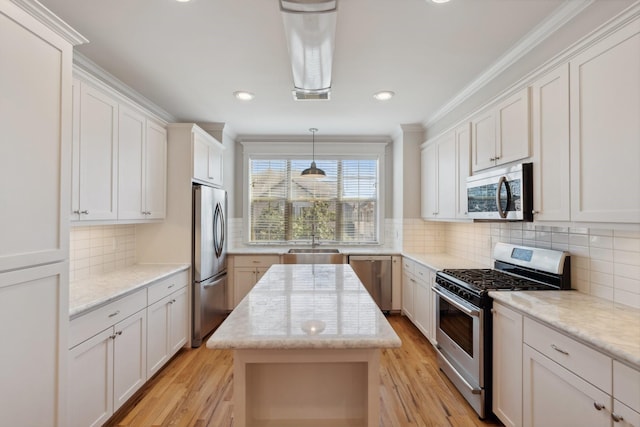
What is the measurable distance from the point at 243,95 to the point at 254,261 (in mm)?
2134

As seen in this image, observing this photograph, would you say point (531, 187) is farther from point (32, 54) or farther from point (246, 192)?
point (246, 192)

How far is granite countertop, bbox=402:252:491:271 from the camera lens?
10.5 feet

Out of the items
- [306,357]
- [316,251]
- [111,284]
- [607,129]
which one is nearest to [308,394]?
[306,357]

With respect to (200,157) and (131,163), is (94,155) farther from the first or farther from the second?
(200,157)

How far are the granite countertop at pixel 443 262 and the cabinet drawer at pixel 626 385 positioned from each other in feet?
5.94

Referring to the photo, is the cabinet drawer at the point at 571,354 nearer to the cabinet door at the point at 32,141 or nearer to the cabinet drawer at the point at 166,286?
the cabinet door at the point at 32,141

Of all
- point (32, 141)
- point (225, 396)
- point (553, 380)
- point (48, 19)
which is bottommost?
point (225, 396)

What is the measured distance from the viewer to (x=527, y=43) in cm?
219

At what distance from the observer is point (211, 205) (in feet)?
12.1

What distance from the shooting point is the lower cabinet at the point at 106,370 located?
182 cm

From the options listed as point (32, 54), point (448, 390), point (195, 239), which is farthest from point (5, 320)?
point (448, 390)

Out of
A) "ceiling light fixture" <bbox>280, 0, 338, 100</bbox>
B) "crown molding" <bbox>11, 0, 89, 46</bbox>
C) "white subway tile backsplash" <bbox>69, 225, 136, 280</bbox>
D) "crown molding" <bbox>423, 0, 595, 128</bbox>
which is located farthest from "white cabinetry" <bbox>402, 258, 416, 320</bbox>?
"crown molding" <bbox>11, 0, 89, 46</bbox>

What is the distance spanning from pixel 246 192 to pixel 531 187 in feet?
12.5

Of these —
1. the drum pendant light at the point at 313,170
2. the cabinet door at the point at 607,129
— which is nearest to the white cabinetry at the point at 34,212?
the cabinet door at the point at 607,129
